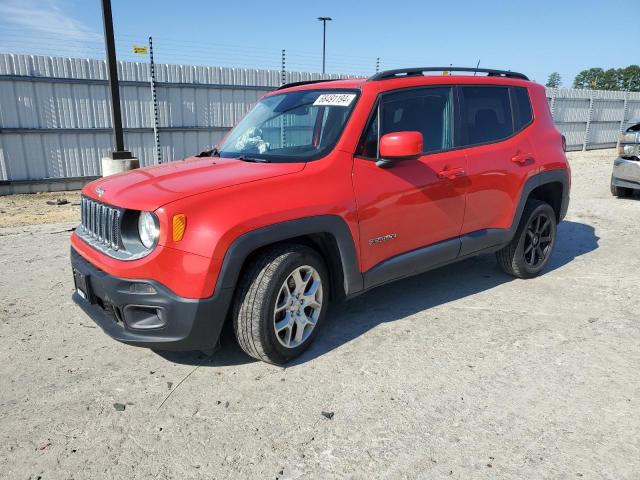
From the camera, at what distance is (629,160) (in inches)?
350

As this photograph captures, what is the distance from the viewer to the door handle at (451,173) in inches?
152

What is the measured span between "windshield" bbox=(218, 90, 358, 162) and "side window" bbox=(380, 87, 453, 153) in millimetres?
309

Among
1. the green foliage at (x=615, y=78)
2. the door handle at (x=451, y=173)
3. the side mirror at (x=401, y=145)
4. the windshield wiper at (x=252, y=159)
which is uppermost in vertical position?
the green foliage at (x=615, y=78)

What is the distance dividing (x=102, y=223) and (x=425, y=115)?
2.47 meters

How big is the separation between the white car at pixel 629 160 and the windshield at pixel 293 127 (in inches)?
281

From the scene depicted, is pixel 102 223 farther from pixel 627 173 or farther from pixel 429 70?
pixel 627 173

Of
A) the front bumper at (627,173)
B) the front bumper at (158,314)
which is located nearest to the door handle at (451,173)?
the front bumper at (158,314)

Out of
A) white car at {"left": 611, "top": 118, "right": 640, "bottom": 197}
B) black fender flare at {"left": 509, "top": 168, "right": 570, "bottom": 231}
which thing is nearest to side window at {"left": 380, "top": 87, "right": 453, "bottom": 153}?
black fender flare at {"left": 509, "top": 168, "right": 570, "bottom": 231}

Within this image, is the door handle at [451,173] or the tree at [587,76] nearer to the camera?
the door handle at [451,173]

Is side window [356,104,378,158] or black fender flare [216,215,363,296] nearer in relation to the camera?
black fender flare [216,215,363,296]

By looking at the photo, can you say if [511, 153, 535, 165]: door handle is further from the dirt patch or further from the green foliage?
the green foliage

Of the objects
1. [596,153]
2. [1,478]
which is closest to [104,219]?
[1,478]

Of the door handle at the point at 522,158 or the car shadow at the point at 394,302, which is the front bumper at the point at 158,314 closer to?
the car shadow at the point at 394,302

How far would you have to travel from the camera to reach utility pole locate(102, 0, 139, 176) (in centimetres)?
942
